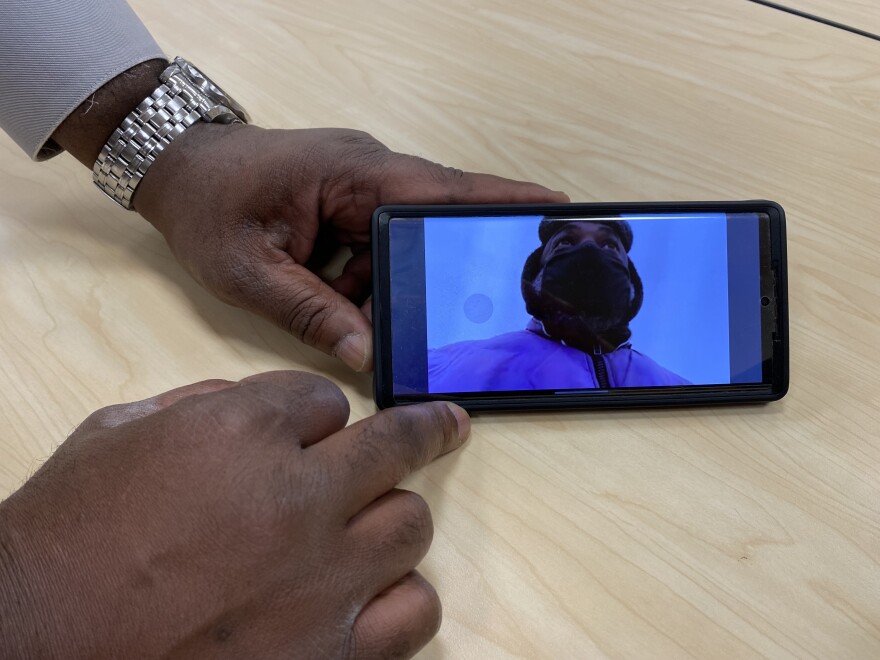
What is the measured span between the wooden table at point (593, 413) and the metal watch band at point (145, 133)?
2.5 inches

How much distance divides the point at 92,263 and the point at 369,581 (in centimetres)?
39

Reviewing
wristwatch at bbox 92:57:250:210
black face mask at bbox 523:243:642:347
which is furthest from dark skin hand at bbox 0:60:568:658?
wristwatch at bbox 92:57:250:210

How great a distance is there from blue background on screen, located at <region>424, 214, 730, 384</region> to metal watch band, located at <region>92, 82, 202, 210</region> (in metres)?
0.24

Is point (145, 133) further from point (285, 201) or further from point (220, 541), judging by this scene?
point (220, 541)

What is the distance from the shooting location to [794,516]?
0.49 meters

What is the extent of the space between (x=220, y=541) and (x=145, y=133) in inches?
14.2

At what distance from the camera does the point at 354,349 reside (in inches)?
19.4

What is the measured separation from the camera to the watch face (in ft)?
1.80

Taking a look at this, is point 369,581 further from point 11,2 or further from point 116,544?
point 11,2

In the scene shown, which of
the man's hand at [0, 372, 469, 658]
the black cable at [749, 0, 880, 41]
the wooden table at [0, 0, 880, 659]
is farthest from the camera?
the black cable at [749, 0, 880, 41]

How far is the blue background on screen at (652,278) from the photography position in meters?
0.50

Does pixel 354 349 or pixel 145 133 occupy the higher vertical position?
Answer: pixel 145 133

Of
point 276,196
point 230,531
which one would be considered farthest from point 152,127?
→ point 230,531

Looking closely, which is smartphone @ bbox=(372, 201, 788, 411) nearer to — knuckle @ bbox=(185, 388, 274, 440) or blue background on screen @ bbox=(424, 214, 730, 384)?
blue background on screen @ bbox=(424, 214, 730, 384)
